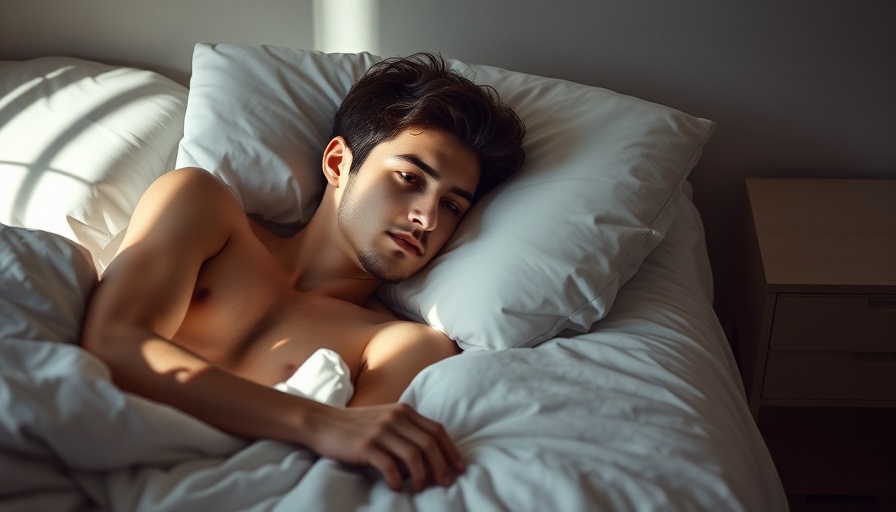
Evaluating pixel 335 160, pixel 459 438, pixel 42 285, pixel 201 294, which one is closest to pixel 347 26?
pixel 335 160

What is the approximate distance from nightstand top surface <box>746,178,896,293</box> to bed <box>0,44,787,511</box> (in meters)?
0.15

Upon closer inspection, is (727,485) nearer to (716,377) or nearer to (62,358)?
(716,377)

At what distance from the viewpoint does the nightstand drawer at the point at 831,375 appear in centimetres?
166

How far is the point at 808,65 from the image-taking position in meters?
1.88

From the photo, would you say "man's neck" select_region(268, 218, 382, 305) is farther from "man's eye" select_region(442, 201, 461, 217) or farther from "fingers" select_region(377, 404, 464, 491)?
"fingers" select_region(377, 404, 464, 491)

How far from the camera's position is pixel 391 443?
101 centimetres

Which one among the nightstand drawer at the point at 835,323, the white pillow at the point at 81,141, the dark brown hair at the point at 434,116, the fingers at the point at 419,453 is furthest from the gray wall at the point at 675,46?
the fingers at the point at 419,453

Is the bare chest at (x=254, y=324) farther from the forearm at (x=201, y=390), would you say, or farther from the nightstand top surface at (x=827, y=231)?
the nightstand top surface at (x=827, y=231)

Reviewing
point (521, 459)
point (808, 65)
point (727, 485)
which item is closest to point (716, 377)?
point (727, 485)

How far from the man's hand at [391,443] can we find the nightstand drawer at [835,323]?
0.85m

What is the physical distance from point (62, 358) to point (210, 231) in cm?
40

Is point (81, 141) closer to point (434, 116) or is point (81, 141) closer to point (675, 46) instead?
point (434, 116)

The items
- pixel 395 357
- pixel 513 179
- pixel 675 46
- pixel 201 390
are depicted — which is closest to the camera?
pixel 201 390

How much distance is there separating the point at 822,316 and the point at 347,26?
1115mm
